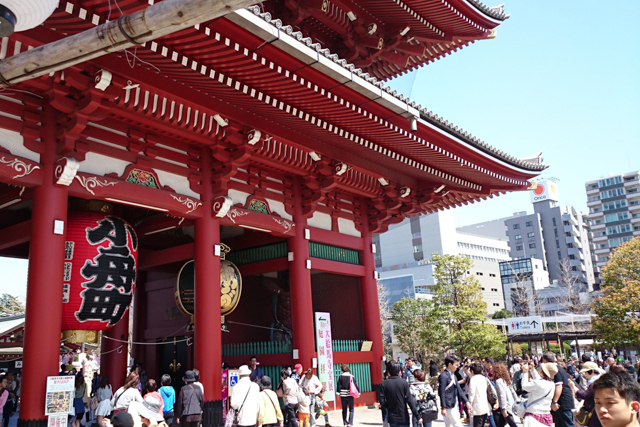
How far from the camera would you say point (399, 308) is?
1406 inches

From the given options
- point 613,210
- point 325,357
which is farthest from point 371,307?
point 613,210

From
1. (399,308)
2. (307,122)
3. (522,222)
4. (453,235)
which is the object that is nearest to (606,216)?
(522,222)

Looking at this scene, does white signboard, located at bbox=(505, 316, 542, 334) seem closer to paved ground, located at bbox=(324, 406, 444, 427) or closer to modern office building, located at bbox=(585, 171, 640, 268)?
paved ground, located at bbox=(324, 406, 444, 427)

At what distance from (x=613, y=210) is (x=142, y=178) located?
274 ft

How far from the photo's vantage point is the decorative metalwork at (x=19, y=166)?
8.03m

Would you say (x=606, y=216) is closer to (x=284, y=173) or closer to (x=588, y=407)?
(x=284, y=173)

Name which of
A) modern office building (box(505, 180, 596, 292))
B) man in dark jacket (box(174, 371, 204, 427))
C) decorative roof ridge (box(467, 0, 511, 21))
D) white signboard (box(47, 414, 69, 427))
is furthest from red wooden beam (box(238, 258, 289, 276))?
modern office building (box(505, 180, 596, 292))

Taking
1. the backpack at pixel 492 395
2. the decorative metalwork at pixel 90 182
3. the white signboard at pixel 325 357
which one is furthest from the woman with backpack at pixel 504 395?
the decorative metalwork at pixel 90 182

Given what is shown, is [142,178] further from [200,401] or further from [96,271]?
[200,401]

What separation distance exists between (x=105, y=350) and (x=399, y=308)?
2494cm

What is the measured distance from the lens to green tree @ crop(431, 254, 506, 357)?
2264 centimetres

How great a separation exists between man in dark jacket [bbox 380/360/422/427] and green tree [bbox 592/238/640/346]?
78.4ft

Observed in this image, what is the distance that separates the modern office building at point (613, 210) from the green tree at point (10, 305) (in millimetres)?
74312

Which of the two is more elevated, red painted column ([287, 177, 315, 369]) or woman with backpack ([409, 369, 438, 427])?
red painted column ([287, 177, 315, 369])
